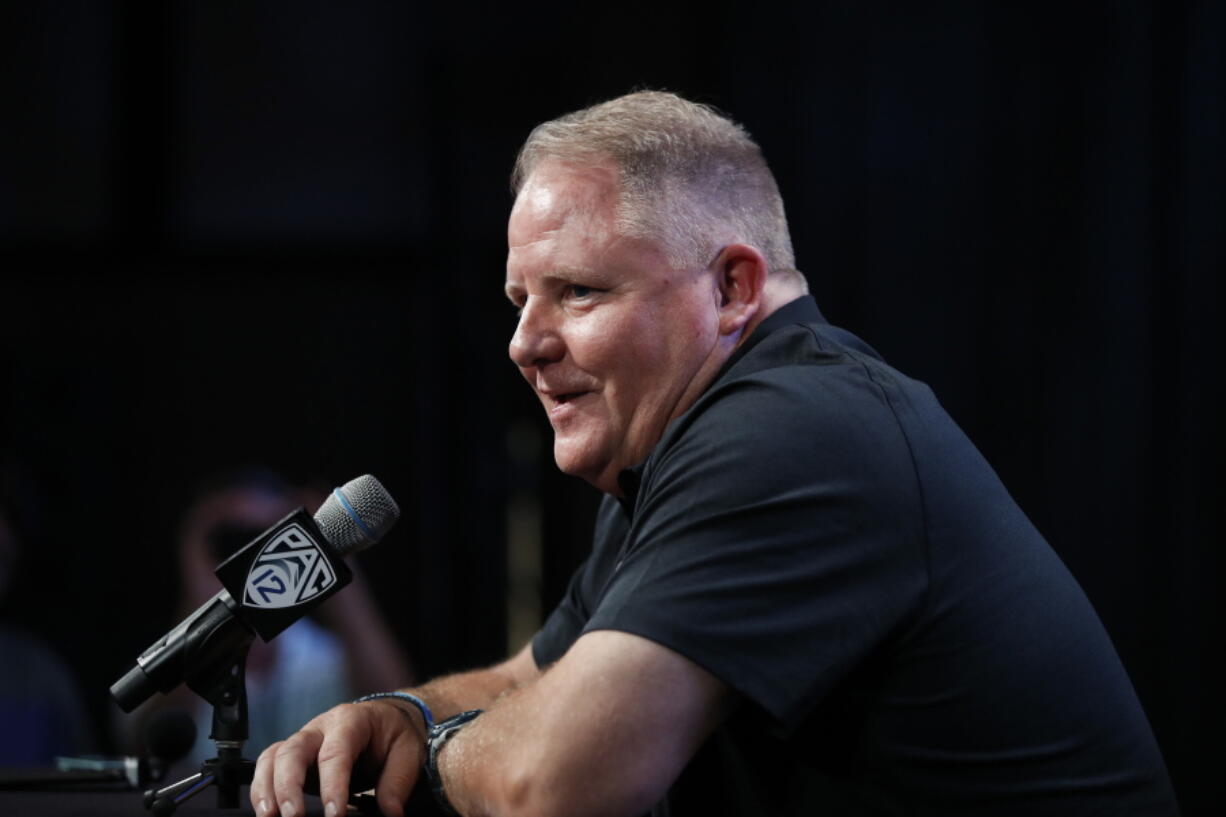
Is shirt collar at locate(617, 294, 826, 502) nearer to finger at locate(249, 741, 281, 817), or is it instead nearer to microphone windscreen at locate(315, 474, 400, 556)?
microphone windscreen at locate(315, 474, 400, 556)

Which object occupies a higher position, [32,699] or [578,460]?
[578,460]

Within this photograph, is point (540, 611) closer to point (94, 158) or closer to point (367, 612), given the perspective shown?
point (367, 612)

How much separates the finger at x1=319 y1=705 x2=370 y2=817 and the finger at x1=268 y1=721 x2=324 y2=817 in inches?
0.6

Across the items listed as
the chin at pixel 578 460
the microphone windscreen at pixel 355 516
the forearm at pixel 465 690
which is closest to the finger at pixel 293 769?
the microphone windscreen at pixel 355 516

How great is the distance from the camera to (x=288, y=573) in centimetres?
164

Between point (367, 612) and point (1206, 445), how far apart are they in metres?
2.85

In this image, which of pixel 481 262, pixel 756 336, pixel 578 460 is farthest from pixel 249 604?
pixel 481 262

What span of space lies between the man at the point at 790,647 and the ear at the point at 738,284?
7 centimetres

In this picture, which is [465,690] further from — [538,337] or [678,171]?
[678,171]

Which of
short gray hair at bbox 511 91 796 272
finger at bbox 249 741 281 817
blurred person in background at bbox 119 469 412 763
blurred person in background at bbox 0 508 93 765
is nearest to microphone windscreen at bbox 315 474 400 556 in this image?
finger at bbox 249 741 281 817

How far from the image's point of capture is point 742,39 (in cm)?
423

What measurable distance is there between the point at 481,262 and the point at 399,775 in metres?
3.15

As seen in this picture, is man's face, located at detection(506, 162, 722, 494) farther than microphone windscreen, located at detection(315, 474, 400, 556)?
Yes

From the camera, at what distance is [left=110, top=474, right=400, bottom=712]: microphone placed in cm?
163
